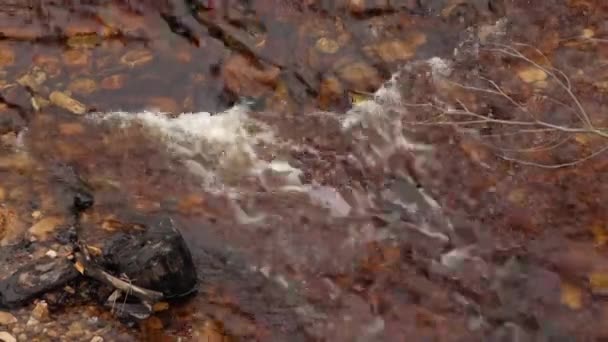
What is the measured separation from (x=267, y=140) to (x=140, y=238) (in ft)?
4.68

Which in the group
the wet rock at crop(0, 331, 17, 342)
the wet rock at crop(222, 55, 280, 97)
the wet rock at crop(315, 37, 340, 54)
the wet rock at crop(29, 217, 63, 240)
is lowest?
the wet rock at crop(0, 331, 17, 342)

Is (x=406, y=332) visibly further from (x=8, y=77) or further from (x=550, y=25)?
(x=8, y=77)

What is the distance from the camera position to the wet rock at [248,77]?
5.65 metres

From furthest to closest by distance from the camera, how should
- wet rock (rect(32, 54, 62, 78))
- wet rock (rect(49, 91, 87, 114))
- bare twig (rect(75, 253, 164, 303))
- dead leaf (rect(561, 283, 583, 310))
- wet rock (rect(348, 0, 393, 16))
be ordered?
wet rock (rect(348, 0, 393, 16)) < wet rock (rect(32, 54, 62, 78)) < wet rock (rect(49, 91, 87, 114)) < dead leaf (rect(561, 283, 583, 310)) < bare twig (rect(75, 253, 164, 303))

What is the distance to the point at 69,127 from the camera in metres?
5.36

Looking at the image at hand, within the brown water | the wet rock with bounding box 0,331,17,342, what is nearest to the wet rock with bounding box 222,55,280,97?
the brown water

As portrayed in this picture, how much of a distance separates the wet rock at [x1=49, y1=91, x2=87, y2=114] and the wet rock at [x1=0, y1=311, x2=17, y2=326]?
1.94 m

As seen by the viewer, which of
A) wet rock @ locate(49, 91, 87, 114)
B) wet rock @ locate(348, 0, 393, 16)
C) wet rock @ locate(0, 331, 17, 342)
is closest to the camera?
wet rock @ locate(0, 331, 17, 342)

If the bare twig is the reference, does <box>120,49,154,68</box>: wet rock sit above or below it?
above

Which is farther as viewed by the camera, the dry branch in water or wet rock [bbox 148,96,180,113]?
wet rock [bbox 148,96,180,113]

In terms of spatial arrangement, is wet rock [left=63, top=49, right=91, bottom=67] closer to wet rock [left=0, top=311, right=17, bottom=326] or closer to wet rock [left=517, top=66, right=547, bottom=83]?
wet rock [left=0, top=311, right=17, bottom=326]

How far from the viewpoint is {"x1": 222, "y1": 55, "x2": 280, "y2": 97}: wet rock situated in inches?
223

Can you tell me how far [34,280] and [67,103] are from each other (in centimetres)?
182

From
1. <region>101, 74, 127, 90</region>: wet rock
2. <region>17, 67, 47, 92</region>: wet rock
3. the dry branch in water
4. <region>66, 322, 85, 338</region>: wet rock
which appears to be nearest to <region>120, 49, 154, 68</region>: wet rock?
<region>101, 74, 127, 90</region>: wet rock
